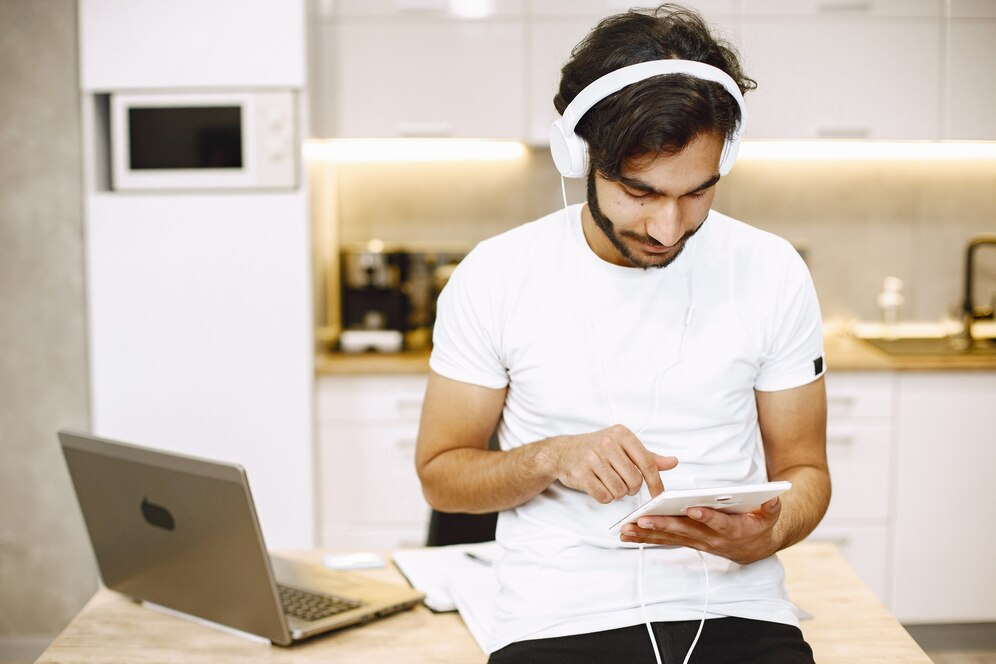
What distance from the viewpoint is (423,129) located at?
3.13m

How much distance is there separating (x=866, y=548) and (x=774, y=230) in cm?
116

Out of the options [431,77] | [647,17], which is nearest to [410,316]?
[431,77]

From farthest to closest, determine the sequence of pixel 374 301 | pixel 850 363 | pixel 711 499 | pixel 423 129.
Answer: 1. pixel 374 301
2. pixel 423 129
3. pixel 850 363
4. pixel 711 499

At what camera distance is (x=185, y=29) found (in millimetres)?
2869

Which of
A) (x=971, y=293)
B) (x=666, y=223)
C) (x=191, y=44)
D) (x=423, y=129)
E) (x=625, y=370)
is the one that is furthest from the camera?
(x=971, y=293)

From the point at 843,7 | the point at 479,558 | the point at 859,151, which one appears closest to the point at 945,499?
the point at 859,151

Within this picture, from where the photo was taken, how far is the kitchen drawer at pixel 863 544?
308cm

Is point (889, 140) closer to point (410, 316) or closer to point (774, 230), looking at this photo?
point (774, 230)

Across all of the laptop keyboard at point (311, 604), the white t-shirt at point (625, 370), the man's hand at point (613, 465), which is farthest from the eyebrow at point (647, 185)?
the laptop keyboard at point (311, 604)

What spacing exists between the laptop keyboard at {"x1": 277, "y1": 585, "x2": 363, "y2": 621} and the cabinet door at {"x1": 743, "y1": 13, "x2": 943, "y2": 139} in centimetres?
221

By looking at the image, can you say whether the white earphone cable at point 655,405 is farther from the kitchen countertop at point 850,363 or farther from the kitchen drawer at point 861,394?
the kitchen drawer at point 861,394

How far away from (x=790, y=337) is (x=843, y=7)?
2.02 meters

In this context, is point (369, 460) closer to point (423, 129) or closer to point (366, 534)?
point (366, 534)

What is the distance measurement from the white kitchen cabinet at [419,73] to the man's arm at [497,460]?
5.71ft
